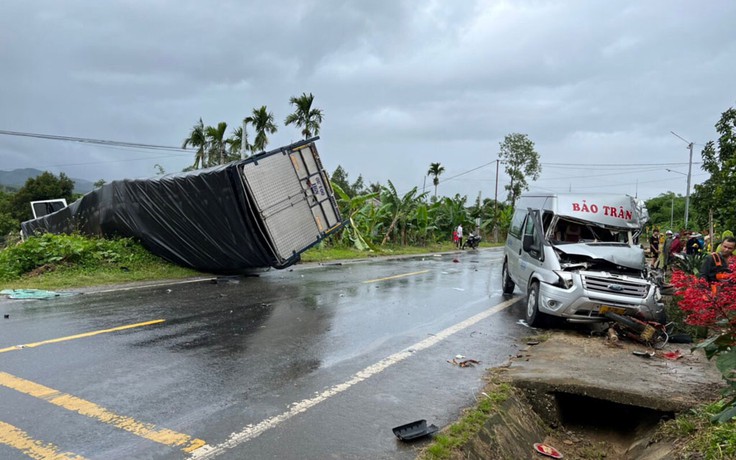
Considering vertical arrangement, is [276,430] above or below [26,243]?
below

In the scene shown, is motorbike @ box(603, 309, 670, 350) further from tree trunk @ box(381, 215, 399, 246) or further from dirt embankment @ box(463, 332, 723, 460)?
tree trunk @ box(381, 215, 399, 246)

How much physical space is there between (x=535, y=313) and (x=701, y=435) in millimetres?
4341

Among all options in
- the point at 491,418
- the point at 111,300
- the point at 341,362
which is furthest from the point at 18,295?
the point at 491,418

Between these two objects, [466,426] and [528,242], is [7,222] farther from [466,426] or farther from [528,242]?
[466,426]

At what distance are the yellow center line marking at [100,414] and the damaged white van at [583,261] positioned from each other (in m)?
5.76

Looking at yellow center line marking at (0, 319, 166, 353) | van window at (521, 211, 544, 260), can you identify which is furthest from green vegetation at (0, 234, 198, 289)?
van window at (521, 211, 544, 260)

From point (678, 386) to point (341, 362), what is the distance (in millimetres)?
3514

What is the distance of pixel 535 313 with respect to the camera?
8133mm

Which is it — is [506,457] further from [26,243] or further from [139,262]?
[26,243]

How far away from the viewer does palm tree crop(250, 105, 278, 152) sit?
3244 centimetres

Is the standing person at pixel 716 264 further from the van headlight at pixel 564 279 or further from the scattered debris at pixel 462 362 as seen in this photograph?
the scattered debris at pixel 462 362

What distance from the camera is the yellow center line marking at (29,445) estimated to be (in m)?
3.38

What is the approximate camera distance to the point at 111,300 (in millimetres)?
9320

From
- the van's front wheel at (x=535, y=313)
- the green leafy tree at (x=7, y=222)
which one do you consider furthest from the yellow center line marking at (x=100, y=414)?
the green leafy tree at (x=7, y=222)
